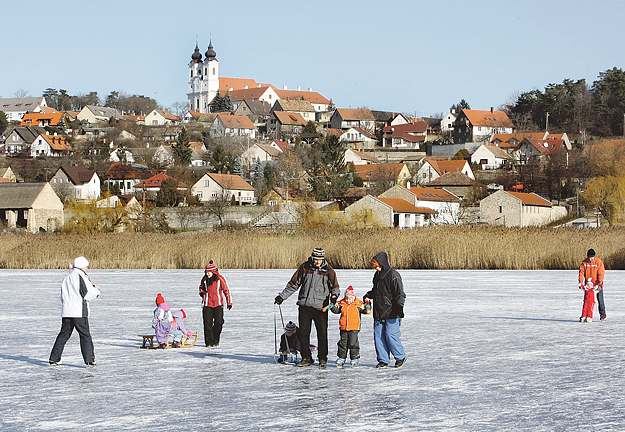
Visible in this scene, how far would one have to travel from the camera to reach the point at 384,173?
9325 cm

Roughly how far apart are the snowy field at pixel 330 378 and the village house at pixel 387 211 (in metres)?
46.4

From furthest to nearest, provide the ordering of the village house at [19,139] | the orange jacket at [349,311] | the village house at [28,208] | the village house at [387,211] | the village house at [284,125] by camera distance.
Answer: the village house at [284,125]
the village house at [19,139]
the village house at [28,208]
the village house at [387,211]
the orange jacket at [349,311]

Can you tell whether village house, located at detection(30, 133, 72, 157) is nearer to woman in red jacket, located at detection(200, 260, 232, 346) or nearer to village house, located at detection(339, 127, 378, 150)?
village house, located at detection(339, 127, 378, 150)

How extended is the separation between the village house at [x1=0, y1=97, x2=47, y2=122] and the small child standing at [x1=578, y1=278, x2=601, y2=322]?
17490 cm

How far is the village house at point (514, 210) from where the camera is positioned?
Result: 64369mm

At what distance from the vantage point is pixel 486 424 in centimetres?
661

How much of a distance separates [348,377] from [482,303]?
858 centimetres

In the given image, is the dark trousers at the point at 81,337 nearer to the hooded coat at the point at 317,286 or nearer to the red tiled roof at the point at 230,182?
the hooded coat at the point at 317,286

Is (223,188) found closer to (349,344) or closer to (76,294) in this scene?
(76,294)

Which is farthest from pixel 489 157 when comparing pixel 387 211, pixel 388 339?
pixel 388 339

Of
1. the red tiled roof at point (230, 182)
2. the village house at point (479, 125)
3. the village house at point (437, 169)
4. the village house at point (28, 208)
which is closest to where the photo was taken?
the village house at point (28, 208)

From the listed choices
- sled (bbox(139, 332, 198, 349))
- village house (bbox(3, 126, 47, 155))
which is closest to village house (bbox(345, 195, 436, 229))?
sled (bbox(139, 332, 198, 349))

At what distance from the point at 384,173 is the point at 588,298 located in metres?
80.3

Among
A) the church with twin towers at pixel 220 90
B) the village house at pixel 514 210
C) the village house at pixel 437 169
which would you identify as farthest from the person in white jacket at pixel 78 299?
the church with twin towers at pixel 220 90
